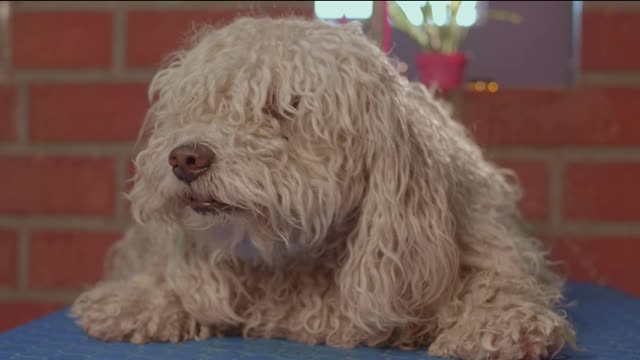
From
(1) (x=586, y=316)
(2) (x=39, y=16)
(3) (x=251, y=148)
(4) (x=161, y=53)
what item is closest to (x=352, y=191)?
(3) (x=251, y=148)

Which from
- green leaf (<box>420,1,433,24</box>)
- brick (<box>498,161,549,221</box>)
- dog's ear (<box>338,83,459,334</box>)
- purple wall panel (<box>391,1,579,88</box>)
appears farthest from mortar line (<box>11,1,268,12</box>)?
dog's ear (<box>338,83,459,334</box>)

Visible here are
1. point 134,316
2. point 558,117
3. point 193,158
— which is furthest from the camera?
point 558,117

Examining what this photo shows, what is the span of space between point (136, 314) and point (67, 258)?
2.31 feet

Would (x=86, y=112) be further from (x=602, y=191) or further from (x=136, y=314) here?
(x=602, y=191)

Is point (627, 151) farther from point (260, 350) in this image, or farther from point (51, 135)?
point (51, 135)

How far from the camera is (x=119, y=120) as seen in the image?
201 centimetres

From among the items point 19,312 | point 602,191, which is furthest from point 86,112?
point 602,191

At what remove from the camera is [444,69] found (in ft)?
6.44

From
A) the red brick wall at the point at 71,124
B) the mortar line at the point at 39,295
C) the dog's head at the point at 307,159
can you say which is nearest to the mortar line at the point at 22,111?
the red brick wall at the point at 71,124

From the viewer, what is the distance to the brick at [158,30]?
78.3 inches

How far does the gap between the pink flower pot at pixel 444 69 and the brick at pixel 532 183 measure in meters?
0.19

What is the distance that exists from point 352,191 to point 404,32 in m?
0.89

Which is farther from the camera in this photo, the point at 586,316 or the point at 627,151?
the point at 627,151

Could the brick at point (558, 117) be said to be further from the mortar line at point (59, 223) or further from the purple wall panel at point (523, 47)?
the mortar line at point (59, 223)
